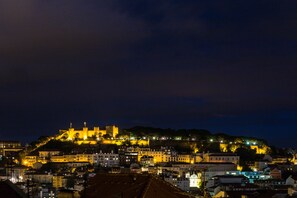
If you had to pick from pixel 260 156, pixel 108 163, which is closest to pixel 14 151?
pixel 108 163

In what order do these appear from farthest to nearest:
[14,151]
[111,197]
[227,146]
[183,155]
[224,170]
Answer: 1. [14,151]
2. [227,146]
3. [183,155]
4. [224,170]
5. [111,197]

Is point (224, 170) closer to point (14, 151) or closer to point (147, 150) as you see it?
point (147, 150)

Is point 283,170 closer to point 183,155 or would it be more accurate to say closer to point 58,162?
point 183,155

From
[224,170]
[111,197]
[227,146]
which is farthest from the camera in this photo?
[227,146]

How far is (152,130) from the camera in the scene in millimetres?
122500

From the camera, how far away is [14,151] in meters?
118

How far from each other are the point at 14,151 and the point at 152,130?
27039 millimetres

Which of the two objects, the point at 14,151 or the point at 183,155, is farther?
the point at 14,151

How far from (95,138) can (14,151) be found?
18.7m

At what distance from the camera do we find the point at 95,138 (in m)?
110

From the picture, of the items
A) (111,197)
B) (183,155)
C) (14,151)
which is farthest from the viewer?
(14,151)

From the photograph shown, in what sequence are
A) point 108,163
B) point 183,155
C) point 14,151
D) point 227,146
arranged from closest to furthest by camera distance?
point 108,163 < point 183,155 < point 227,146 < point 14,151

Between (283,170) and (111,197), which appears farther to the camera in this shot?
(283,170)

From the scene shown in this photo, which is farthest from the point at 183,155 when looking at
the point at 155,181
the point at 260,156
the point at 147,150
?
the point at 155,181
